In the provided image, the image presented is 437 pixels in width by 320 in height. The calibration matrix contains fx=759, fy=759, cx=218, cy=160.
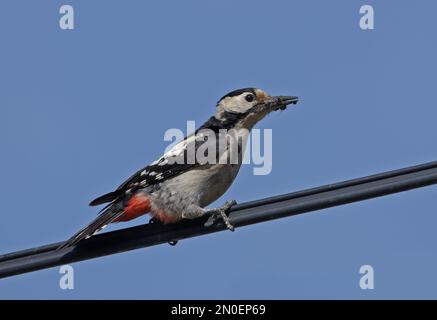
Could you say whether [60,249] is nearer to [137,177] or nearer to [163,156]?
[137,177]

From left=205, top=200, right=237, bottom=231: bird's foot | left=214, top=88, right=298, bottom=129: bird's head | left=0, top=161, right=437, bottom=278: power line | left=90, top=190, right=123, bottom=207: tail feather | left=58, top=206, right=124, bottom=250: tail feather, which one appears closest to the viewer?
left=0, top=161, right=437, bottom=278: power line

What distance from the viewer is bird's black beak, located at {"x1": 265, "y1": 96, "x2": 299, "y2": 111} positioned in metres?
8.40

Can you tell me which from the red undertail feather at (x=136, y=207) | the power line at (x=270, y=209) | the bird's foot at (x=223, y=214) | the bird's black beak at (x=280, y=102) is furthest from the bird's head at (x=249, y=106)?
the power line at (x=270, y=209)

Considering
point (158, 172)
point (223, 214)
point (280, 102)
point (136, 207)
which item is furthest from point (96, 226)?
point (280, 102)

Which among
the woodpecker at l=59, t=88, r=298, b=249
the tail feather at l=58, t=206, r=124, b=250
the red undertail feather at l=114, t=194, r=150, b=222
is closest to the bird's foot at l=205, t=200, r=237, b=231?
the woodpecker at l=59, t=88, r=298, b=249

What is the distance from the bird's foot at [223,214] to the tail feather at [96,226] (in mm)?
913

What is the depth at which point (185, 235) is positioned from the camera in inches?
236

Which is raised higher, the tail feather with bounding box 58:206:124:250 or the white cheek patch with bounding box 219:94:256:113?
the white cheek patch with bounding box 219:94:256:113

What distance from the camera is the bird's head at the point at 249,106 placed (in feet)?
27.2

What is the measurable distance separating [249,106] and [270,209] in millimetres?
3189

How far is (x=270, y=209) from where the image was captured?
17.5 ft

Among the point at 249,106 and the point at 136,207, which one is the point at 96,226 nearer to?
the point at 136,207

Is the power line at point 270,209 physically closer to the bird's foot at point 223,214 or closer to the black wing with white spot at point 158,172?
the bird's foot at point 223,214

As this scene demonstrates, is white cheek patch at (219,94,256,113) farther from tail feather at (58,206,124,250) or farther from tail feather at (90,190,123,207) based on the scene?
tail feather at (58,206,124,250)
